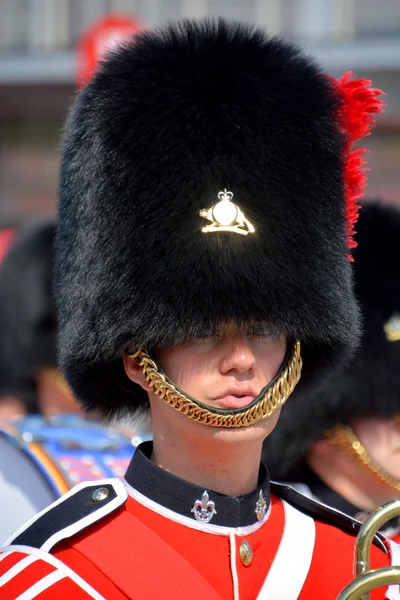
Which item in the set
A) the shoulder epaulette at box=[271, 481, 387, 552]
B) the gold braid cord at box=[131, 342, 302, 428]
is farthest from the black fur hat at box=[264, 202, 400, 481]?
the gold braid cord at box=[131, 342, 302, 428]

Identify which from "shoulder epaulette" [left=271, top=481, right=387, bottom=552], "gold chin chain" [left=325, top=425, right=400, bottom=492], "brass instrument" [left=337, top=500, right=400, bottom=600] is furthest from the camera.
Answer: "gold chin chain" [left=325, top=425, right=400, bottom=492]

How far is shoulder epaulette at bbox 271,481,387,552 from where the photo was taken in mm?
2145

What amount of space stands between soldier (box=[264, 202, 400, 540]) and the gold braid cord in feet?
3.29

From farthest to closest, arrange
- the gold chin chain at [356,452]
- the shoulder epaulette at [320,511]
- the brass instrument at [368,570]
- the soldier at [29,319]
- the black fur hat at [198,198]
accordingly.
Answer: the soldier at [29,319] → the gold chin chain at [356,452] → the shoulder epaulette at [320,511] → the black fur hat at [198,198] → the brass instrument at [368,570]

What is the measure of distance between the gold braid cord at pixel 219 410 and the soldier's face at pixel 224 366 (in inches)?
0.6

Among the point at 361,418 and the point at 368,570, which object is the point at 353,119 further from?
the point at 361,418

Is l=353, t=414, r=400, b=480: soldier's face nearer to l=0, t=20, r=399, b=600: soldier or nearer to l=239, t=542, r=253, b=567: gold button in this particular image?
l=0, t=20, r=399, b=600: soldier

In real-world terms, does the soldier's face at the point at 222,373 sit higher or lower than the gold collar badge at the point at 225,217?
lower

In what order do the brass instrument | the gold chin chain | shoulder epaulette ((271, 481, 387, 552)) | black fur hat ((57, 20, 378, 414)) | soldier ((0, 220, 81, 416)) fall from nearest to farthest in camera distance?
the brass instrument
black fur hat ((57, 20, 378, 414))
shoulder epaulette ((271, 481, 387, 552))
the gold chin chain
soldier ((0, 220, 81, 416))

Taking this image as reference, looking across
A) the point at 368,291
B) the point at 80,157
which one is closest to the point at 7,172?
the point at 368,291

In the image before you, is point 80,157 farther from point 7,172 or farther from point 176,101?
point 7,172

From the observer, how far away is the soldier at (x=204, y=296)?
1.90 metres

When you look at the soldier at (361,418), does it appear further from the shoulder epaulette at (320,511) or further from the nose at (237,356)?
the nose at (237,356)

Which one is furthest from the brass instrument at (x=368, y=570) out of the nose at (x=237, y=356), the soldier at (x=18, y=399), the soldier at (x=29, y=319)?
the soldier at (x=18, y=399)
